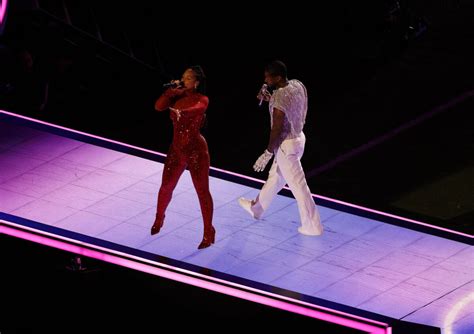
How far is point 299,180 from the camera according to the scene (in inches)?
508

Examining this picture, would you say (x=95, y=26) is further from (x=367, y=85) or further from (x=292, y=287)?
(x=292, y=287)

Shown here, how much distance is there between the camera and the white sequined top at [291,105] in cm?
1259

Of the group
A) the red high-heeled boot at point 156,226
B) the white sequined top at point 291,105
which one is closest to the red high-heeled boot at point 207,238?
the red high-heeled boot at point 156,226

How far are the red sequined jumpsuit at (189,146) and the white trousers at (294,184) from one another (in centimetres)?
71

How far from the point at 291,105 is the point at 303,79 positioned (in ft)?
15.5

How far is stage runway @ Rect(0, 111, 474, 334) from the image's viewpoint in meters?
11.9

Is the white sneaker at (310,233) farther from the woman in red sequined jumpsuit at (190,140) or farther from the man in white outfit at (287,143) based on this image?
the woman in red sequined jumpsuit at (190,140)

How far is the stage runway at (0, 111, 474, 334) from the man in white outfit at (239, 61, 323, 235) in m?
0.25

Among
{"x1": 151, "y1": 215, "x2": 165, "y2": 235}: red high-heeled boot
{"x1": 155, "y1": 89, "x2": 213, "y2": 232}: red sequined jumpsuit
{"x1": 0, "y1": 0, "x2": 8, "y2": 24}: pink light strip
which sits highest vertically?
{"x1": 0, "y1": 0, "x2": 8, "y2": 24}: pink light strip

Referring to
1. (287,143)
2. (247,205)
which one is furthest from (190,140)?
(247,205)

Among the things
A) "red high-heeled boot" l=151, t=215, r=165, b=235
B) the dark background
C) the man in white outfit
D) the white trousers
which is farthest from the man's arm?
the dark background

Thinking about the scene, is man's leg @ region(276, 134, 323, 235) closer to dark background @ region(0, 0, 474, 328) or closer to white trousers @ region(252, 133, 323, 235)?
white trousers @ region(252, 133, 323, 235)

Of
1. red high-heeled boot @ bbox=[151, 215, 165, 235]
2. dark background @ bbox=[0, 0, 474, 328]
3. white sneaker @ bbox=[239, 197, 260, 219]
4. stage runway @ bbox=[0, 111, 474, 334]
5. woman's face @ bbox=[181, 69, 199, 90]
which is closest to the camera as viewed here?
stage runway @ bbox=[0, 111, 474, 334]

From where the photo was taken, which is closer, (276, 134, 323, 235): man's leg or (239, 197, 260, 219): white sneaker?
(276, 134, 323, 235): man's leg
